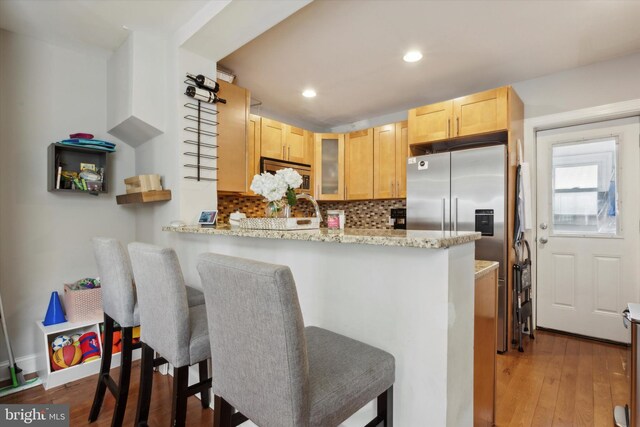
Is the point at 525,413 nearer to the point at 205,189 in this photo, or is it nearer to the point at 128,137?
the point at 205,189

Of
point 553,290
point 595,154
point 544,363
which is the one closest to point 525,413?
point 544,363

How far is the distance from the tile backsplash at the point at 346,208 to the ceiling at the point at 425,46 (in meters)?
1.21

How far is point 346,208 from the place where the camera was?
14.9 feet

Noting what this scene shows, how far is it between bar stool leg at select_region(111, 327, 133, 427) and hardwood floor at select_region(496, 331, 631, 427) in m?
1.99

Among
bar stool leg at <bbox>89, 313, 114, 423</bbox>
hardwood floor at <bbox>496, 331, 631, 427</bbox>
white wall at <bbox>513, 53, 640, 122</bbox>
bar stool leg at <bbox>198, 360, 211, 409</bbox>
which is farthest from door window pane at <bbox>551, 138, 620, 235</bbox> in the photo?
bar stool leg at <bbox>89, 313, 114, 423</bbox>

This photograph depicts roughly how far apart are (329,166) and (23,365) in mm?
3405

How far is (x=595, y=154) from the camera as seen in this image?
2898 mm

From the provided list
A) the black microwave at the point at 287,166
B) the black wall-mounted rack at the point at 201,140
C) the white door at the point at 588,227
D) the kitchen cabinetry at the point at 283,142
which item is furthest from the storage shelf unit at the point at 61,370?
the white door at the point at 588,227

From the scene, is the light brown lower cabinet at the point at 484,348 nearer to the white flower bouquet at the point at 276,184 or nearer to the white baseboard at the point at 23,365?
the white flower bouquet at the point at 276,184

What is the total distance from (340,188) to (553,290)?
99.0 inches

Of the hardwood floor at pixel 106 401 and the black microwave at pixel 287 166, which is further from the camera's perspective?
the black microwave at pixel 287 166

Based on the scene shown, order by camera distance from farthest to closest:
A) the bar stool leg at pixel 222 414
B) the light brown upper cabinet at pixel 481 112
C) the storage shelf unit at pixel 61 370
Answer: the light brown upper cabinet at pixel 481 112
the storage shelf unit at pixel 61 370
the bar stool leg at pixel 222 414

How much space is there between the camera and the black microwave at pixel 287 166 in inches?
135

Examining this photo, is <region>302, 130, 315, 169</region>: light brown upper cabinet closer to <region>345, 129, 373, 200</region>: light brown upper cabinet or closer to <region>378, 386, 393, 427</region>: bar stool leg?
<region>345, 129, 373, 200</region>: light brown upper cabinet
